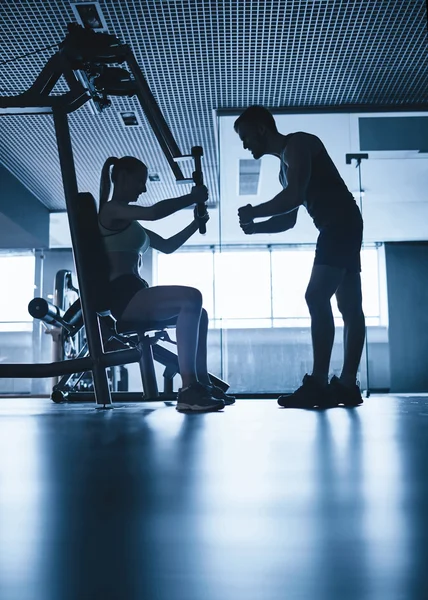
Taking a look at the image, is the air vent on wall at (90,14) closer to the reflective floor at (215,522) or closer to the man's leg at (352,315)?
the man's leg at (352,315)

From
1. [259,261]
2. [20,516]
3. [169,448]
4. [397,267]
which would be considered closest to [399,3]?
[169,448]

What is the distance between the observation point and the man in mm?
2162

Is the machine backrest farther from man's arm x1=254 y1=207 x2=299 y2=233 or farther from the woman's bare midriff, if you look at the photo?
man's arm x1=254 y1=207 x2=299 y2=233

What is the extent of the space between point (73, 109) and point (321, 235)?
3.36 ft

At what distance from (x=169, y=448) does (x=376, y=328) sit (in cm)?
839

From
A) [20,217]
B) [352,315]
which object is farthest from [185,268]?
[352,315]

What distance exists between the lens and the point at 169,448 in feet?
2.97

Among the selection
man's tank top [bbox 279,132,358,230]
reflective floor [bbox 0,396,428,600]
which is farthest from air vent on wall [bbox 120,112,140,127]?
reflective floor [bbox 0,396,428,600]

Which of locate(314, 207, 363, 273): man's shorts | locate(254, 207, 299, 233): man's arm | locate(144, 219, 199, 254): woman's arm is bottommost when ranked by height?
locate(314, 207, 363, 273): man's shorts

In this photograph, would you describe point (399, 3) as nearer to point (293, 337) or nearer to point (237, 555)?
point (293, 337)

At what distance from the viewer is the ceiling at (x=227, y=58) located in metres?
3.75

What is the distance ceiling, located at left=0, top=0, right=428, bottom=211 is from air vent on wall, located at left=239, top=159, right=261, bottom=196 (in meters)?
0.36

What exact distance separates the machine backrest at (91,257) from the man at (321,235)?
0.52 metres

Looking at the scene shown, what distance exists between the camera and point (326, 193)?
7.49ft
